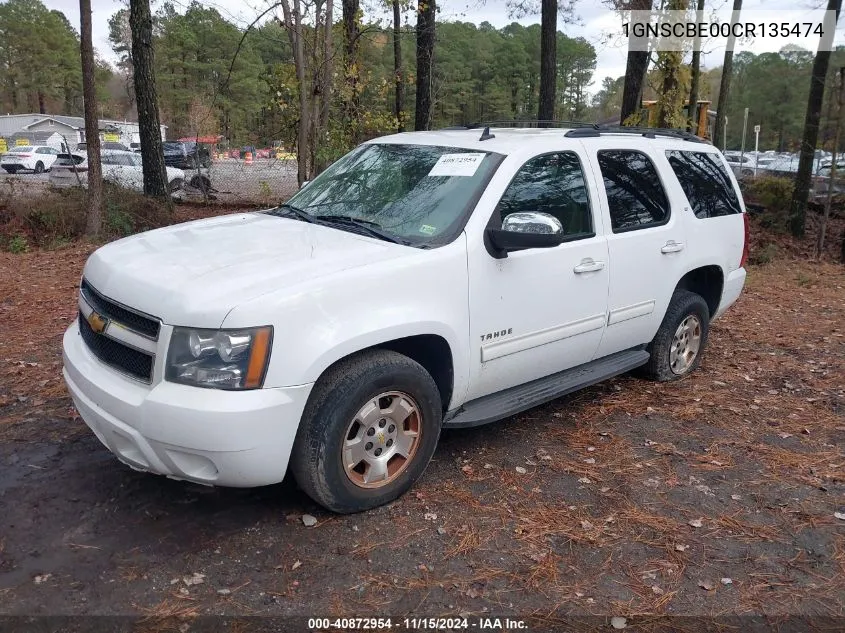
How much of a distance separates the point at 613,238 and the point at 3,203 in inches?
424

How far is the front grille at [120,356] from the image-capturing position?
118 inches

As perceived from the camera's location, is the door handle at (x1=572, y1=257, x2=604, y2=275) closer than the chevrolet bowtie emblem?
No

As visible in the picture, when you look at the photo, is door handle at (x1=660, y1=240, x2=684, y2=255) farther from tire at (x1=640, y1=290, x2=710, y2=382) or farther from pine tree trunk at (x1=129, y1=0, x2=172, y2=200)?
pine tree trunk at (x1=129, y1=0, x2=172, y2=200)

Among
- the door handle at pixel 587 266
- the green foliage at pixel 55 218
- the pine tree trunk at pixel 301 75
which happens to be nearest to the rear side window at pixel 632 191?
the door handle at pixel 587 266

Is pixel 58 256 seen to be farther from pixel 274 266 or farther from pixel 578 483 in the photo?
pixel 578 483

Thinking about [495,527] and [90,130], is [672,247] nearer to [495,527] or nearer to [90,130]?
[495,527]

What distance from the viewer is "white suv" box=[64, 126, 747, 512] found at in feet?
9.45

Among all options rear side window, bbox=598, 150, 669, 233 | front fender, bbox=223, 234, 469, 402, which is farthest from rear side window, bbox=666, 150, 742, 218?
front fender, bbox=223, 234, 469, 402

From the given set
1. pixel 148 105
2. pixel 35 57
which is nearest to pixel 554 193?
pixel 148 105

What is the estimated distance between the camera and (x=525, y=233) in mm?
3506

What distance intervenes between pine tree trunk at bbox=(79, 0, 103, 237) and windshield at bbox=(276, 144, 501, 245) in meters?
7.62

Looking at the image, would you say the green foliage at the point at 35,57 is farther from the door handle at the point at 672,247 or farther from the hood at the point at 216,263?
the door handle at the point at 672,247

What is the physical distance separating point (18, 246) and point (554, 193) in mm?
9374

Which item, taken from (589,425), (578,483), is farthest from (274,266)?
(589,425)
